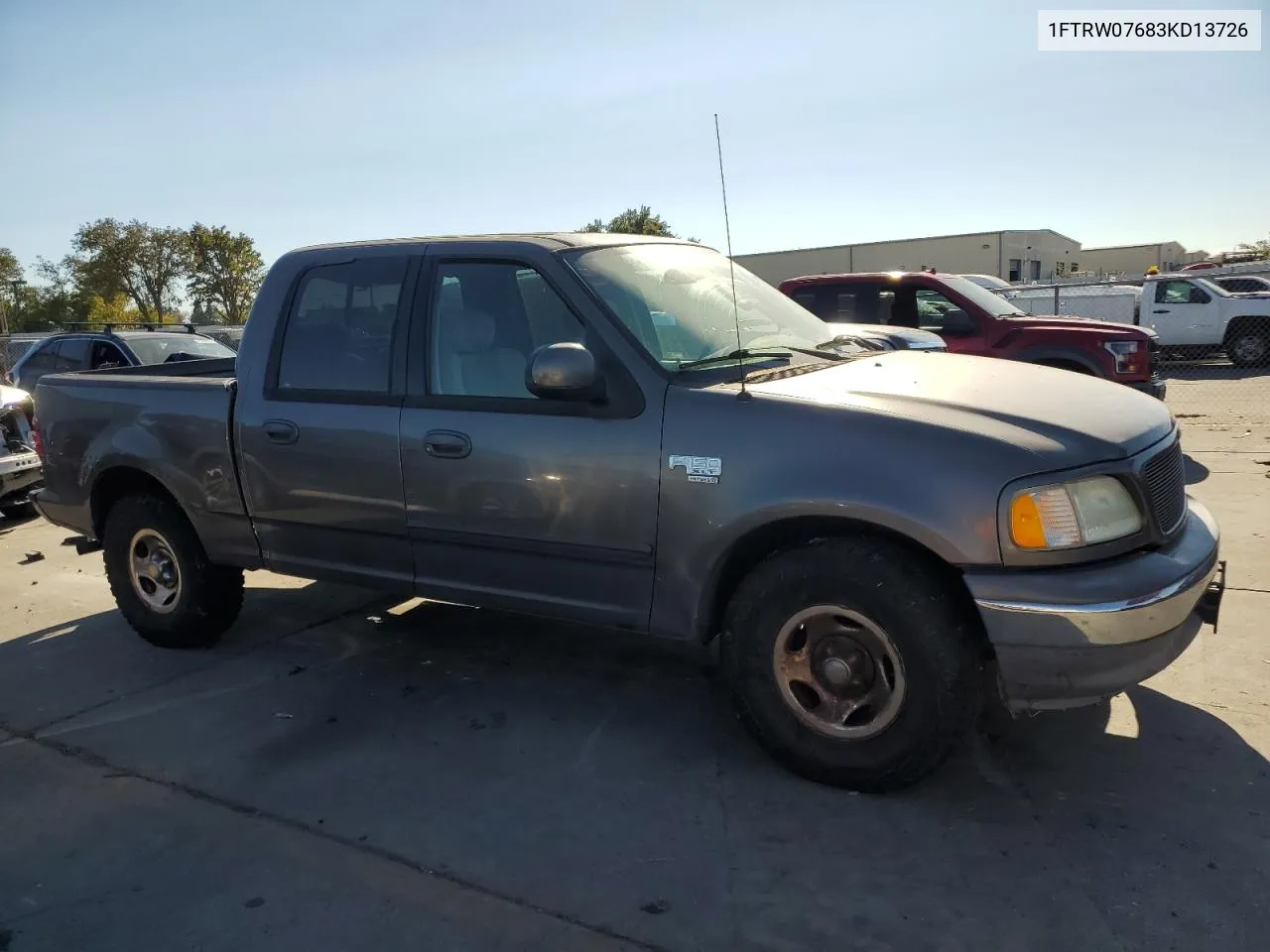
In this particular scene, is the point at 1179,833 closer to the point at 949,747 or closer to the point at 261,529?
the point at 949,747

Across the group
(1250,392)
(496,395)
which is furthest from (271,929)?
(1250,392)

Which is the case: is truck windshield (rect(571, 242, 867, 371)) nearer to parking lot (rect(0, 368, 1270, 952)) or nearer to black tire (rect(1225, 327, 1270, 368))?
parking lot (rect(0, 368, 1270, 952))

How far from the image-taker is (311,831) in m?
3.11

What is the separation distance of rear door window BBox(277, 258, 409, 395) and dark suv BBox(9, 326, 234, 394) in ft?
23.7

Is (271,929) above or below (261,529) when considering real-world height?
below

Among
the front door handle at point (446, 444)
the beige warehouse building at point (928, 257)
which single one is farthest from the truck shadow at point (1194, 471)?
the beige warehouse building at point (928, 257)

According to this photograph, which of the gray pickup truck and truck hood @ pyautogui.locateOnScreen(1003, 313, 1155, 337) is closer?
the gray pickup truck

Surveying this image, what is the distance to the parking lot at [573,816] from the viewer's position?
258 cm

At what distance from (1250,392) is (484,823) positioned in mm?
14535

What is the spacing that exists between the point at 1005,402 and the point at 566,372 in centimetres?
151

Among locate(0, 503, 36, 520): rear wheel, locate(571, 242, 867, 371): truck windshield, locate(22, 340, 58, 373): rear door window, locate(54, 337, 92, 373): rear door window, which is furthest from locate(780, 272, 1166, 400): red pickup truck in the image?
locate(22, 340, 58, 373): rear door window

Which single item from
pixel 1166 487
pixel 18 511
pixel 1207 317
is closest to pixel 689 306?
pixel 1166 487

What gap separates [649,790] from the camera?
328 centimetres

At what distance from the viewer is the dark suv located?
11.2 m
